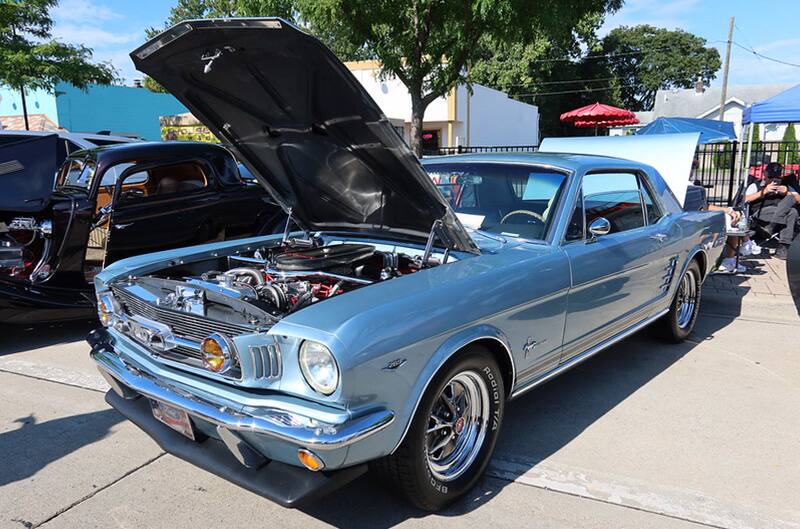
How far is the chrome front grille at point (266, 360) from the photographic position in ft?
8.14

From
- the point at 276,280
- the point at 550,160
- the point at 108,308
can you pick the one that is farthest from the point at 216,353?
the point at 550,160

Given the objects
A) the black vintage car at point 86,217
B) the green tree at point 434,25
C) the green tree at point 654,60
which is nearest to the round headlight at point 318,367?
the black vintage car at point 86,217

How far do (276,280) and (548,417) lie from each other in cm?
198

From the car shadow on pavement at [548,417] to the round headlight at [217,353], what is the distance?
0.90 meters

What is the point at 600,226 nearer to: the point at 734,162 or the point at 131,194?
the point at 131,194

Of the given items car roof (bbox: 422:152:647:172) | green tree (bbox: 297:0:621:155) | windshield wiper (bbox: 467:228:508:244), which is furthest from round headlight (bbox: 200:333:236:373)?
green tree (bbox: 297:0:621:155)

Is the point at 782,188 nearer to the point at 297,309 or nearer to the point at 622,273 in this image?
the point at 622,273

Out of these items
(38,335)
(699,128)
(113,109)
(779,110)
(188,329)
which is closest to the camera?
(188,329)

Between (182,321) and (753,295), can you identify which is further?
(753,295)

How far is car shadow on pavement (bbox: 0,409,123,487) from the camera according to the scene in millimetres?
3379

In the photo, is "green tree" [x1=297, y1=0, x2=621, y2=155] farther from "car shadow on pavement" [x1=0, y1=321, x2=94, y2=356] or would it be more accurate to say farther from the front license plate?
the front license plate

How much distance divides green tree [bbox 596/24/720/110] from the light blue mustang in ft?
212

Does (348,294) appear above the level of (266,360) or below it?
above

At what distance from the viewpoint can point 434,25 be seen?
899 cm
